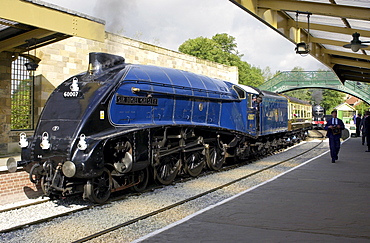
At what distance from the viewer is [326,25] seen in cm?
1133

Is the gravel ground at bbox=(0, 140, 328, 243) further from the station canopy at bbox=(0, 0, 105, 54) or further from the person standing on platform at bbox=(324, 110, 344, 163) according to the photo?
the person standing on platform at bbox=(324, 110, 344, 163)

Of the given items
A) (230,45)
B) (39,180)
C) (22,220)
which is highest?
(230,45)

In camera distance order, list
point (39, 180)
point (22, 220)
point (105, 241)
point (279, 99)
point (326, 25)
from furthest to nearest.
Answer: point (279, 99)
point (326, 25)
point (39, 180)
point (22, 220)
point (105, 241)

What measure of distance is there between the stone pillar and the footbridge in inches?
1231

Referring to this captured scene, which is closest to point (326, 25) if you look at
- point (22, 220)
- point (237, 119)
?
point (237, 119)

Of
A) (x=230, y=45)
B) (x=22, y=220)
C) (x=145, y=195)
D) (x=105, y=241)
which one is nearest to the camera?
(x=105, y=241)

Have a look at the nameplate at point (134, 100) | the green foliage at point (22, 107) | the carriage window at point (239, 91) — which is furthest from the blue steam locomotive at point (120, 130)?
the green foliage at point (22, 107)

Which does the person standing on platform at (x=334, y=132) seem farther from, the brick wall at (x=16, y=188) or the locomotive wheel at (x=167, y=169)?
the brick wall at (x=16, y=188)

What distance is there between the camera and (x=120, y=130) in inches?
304

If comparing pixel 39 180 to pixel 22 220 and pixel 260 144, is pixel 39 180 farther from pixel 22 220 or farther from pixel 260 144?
pixel 260 144

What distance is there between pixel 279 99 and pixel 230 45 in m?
44.5

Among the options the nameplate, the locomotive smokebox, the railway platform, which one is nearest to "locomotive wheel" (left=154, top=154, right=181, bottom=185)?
the nameplate

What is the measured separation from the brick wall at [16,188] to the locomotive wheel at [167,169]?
2876mm

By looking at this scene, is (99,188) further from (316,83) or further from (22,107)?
(316,83)
